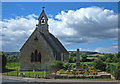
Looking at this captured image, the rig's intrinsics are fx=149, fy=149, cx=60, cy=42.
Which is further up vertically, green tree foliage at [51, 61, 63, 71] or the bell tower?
the bell tower

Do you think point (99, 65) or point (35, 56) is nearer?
point (99, 65)

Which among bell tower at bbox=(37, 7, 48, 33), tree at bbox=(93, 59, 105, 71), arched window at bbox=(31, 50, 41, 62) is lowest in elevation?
tree at bbox=(93, 59, 105, 71)

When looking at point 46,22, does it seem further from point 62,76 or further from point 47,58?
point 62,76

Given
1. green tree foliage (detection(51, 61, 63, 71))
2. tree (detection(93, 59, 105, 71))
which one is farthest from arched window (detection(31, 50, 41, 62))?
tree (detection(93, 59, 105, 71))

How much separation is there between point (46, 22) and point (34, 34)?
16.9 ft

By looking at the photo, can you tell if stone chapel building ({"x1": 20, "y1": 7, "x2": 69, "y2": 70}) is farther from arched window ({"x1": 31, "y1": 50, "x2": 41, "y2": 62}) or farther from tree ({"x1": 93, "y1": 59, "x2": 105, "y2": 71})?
tree ({"x1": 93, "y1": 59, "x2": 105, "y2": 71})

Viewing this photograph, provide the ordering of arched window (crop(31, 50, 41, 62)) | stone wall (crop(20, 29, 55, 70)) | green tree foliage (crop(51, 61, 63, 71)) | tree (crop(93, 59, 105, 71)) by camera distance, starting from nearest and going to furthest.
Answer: green tree foliage (crop(51, 61, 63, 71)), tree (crop(93, 59, 105, 71)), stone wall (crop(20, 29, 55, 70)), arched window (crop(31, 50, 41, 62))

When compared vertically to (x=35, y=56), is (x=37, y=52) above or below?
above

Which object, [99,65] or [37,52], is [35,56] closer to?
[37,52]

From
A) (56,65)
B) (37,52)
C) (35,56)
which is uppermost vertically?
(37,52)

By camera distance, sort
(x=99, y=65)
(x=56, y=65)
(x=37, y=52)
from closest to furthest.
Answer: (x=56, y=65) → (x=99, y=65) → (x=37, y=52)

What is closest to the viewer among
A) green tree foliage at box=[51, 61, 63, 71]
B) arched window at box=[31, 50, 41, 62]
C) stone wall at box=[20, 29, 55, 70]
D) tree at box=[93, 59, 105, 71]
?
green tree foliage at box=[51, 61, 63, 71]

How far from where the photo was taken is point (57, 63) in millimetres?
26469

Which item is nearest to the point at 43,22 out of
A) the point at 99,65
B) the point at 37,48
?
the point at 37,48
